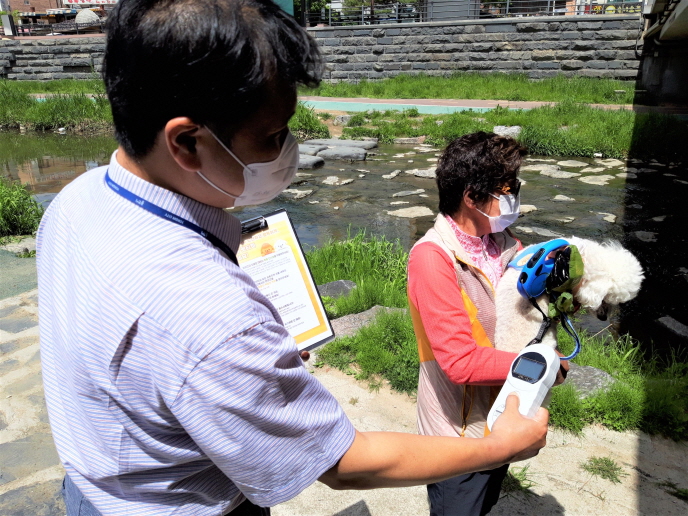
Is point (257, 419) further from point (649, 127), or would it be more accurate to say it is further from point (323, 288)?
point (649, 127)

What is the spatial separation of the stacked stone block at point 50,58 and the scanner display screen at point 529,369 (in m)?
25.7

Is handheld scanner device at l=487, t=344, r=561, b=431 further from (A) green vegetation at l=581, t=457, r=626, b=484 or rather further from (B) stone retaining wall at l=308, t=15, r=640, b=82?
(B) stone retaining wall at l=308, t=15, r=640, b=82

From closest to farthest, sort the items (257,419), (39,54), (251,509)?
1. (257,419)
2. (251,509)
3. (39,54)

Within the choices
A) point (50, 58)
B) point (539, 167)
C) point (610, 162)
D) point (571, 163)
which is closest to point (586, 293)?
point (539, 167)

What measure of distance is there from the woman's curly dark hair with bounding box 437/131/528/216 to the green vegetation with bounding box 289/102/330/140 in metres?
11.1

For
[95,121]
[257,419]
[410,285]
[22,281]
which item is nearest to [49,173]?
[95,121]

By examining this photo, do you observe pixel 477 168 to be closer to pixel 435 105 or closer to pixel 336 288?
pixel 336 288

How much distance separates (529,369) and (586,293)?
17.1 inches

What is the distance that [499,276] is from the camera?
86.9 inches

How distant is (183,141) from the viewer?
1.00 meters

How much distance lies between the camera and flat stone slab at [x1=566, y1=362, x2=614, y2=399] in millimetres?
3465

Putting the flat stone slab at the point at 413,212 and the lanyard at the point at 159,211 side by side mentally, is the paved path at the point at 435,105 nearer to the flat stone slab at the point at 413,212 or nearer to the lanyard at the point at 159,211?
the flat stone slab at the point at 413,212

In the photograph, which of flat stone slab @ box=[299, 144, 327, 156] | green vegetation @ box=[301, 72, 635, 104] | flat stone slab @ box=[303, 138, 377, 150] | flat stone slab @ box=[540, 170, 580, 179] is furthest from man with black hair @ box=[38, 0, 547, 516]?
green vegetation @ box=[301, 72, 635, 104]

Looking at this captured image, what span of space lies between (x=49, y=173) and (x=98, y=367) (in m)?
11.7
